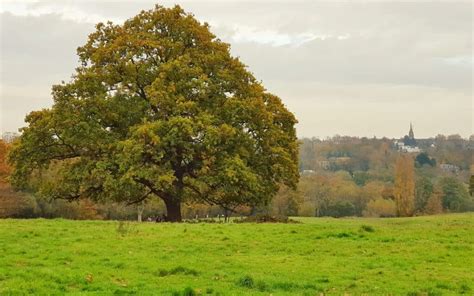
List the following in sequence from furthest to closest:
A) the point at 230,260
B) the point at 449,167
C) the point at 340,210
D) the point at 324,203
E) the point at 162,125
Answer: the point at 449,167, the point at 324,203, the point at 340,210, the point at 162,125, the point at 230,260

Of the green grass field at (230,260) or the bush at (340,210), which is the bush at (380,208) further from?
the green grass field at (230,260)

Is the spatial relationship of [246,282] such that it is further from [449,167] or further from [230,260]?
[449,167]

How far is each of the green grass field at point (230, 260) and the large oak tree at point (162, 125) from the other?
23.8ft

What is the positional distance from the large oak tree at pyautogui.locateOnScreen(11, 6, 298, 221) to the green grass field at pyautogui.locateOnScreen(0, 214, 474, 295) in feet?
23.8

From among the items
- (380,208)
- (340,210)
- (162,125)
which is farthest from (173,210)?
(380,208)

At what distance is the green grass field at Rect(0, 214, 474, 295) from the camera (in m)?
13.8

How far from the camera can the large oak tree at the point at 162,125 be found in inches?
1266

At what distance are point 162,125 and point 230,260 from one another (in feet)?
50.2

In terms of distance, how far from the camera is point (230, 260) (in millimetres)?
17719

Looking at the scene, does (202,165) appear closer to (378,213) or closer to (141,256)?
(141,256)

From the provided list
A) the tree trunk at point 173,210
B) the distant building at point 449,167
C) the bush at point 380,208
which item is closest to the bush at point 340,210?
the bush at point 380,208

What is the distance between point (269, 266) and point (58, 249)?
7.20 meters

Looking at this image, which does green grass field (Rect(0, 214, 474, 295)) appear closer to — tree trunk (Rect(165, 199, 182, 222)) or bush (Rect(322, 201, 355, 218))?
tree trunk (Rect(165, 199, 182, 222))

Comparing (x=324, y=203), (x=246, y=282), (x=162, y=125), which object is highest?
(x=162, y=125)
